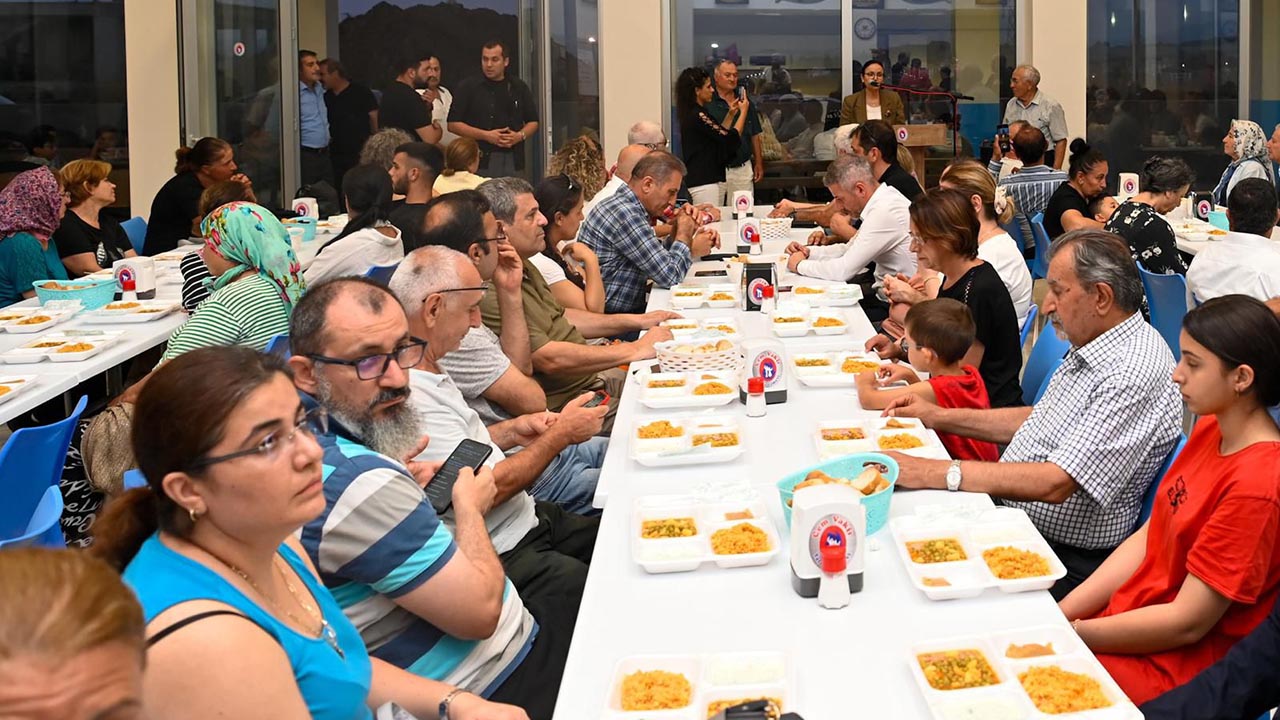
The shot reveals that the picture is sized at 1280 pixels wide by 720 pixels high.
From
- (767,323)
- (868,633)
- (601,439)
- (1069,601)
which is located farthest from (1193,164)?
(868,633)

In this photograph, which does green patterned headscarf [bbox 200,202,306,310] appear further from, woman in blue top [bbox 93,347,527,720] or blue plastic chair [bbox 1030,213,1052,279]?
blue plastic chair [bbox 1030,213,1052,279]

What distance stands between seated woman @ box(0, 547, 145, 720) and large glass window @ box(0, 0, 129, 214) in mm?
9573

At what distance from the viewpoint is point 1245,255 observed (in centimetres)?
509

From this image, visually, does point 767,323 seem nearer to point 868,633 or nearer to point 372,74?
point 868,633

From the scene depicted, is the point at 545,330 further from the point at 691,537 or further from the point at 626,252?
the point at 691,537

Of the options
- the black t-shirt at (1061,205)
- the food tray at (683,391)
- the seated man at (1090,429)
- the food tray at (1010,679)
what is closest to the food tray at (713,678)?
the food tray at (1010,679)

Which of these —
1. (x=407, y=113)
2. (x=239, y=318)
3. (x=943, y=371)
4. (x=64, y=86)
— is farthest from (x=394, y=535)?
(x=64, y=86)

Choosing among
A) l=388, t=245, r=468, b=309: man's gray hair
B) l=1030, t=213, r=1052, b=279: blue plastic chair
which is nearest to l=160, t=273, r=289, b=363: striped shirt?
l=388, t=245, r=468, b=309: man's gray hair

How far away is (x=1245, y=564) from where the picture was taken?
2244mm

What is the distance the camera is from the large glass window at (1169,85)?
1120 cm

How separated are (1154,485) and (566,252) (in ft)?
10.5

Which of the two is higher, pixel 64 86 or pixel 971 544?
pixel 64 86

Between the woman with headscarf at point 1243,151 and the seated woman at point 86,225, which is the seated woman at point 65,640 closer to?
the seated woman at point 86,225

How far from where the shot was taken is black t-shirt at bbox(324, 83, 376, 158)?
10148 millimetres
